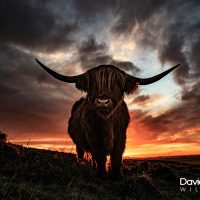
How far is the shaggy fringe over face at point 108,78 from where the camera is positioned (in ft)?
21.0

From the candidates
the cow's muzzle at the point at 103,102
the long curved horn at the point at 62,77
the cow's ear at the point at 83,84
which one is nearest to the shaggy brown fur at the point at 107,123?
the cow's ear at the point at 83,84

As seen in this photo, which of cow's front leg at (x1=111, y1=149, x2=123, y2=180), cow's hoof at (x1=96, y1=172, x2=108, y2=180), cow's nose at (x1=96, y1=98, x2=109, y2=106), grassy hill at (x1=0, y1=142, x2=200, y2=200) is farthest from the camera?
cow's front leg at (x1=111, y1=149, x2=123, y2=180)

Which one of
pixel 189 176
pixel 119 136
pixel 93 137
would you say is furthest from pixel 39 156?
pixel 189 176

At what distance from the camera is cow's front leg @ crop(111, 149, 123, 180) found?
6637 millimetres

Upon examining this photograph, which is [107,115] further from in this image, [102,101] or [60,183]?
[60,183]

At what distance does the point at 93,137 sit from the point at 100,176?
70 centimetres

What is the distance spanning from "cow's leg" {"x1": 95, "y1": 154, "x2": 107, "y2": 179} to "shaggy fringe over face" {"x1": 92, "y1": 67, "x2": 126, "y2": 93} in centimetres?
124

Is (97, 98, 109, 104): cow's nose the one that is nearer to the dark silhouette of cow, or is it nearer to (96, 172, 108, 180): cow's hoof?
the dark silhouette of cow

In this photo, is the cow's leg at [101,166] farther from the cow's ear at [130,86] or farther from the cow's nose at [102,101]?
the cow's ear at [130,86]

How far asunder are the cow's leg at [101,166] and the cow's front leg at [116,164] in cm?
15

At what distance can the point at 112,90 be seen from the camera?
6.41 meters

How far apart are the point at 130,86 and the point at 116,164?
143cm

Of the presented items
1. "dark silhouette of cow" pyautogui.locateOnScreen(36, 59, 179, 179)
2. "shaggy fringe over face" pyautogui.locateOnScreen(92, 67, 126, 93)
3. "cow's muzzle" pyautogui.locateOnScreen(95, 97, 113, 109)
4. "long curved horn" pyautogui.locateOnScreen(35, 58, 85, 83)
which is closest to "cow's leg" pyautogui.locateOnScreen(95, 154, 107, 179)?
"dark silhouette of cow" pyautogui.locateOnScreen(36, 59, 179, 179)

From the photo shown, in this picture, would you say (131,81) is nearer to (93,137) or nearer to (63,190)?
(93,137)
